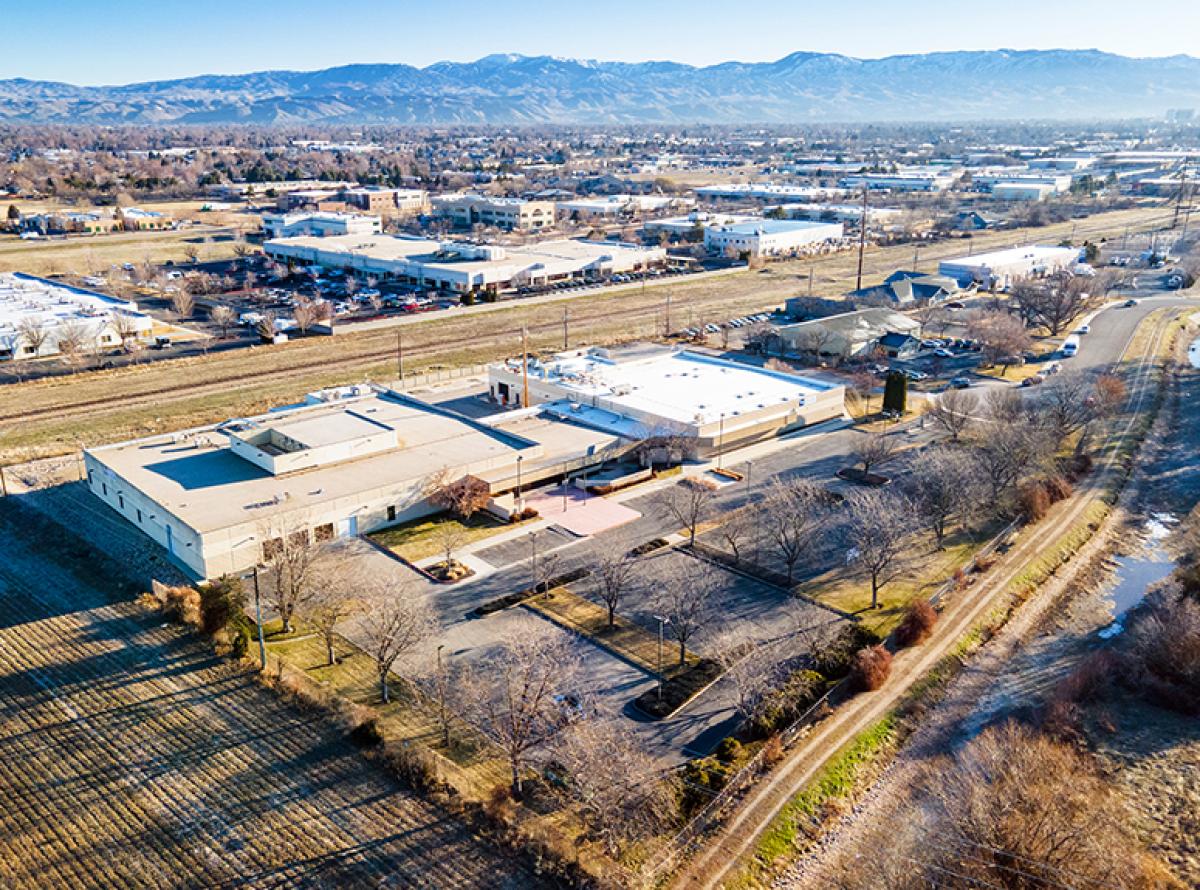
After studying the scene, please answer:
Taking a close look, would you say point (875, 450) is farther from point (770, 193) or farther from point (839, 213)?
point (770, 193)

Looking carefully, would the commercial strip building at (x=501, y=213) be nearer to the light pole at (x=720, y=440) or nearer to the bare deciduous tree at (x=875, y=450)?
the light pole at (x=720, y=440)

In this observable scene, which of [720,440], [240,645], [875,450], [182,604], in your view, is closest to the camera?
[240,645]

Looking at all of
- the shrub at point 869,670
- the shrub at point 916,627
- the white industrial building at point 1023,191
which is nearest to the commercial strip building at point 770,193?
the white industrial building at point 1023,191

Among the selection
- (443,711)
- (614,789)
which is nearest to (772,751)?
(614,789)

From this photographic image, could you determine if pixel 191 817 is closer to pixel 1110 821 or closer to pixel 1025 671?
pixel 1110 821

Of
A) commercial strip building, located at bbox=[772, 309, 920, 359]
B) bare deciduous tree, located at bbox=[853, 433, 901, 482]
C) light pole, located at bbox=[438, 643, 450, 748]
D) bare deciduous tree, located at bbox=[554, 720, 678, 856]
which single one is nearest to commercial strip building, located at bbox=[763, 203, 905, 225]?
commercial strip building, located at bbox=[772, 309, 920, 359]

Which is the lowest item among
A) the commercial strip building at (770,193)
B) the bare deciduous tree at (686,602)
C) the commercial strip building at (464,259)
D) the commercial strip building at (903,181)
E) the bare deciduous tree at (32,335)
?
the bare deciduous tree at (686,602)

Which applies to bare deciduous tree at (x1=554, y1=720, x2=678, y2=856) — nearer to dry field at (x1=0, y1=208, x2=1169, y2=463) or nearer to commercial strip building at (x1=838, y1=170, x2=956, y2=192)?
dry field at (x1=0, y1=208, x2=1169, y2=463)
